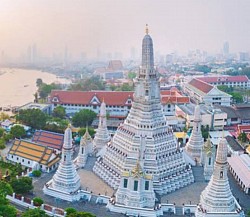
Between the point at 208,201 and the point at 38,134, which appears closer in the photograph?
the point at 208,201

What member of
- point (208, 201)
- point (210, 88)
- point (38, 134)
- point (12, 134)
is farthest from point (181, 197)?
point (210, 88)

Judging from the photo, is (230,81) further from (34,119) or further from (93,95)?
(34,119)

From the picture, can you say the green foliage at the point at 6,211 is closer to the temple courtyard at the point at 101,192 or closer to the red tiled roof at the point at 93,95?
the temple courtyard at the point at 101,192

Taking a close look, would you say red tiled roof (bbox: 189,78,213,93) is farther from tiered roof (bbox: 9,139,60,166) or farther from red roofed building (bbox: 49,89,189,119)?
tiered roof (bbox: 9,139,60,166)

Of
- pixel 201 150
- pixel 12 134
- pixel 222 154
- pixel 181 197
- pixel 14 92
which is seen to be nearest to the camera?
pixel 222 154

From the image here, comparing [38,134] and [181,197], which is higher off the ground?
[38,134]

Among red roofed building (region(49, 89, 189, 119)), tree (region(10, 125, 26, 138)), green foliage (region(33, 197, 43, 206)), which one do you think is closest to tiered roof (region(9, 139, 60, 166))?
tree (region(10, 125, 26, 138))

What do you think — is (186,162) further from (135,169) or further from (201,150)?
(135,169)
